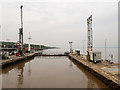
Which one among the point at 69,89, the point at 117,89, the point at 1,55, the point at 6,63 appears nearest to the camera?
the point at 117,89

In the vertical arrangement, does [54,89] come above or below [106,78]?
below

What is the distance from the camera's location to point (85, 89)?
8562 mm

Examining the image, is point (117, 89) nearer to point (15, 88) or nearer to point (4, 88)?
point (15, 88)

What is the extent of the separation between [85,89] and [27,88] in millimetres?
4842

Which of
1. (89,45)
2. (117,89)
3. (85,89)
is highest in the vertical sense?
(89,45)

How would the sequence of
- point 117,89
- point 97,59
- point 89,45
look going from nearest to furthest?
point 117,89 → point 97,59 → point 89,45

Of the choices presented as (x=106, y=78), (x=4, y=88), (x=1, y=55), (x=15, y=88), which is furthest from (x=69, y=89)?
(x=1, y=55)

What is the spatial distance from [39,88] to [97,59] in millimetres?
10020

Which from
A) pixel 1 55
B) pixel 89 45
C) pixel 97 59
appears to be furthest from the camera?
pixel 1 55

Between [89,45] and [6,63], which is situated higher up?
[89,45]

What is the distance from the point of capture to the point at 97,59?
15.3 meters

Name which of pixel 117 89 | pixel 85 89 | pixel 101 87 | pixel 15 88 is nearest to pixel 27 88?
pixel 15 88

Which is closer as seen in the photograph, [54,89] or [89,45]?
[54,89]

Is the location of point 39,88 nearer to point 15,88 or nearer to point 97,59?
point 15,88
